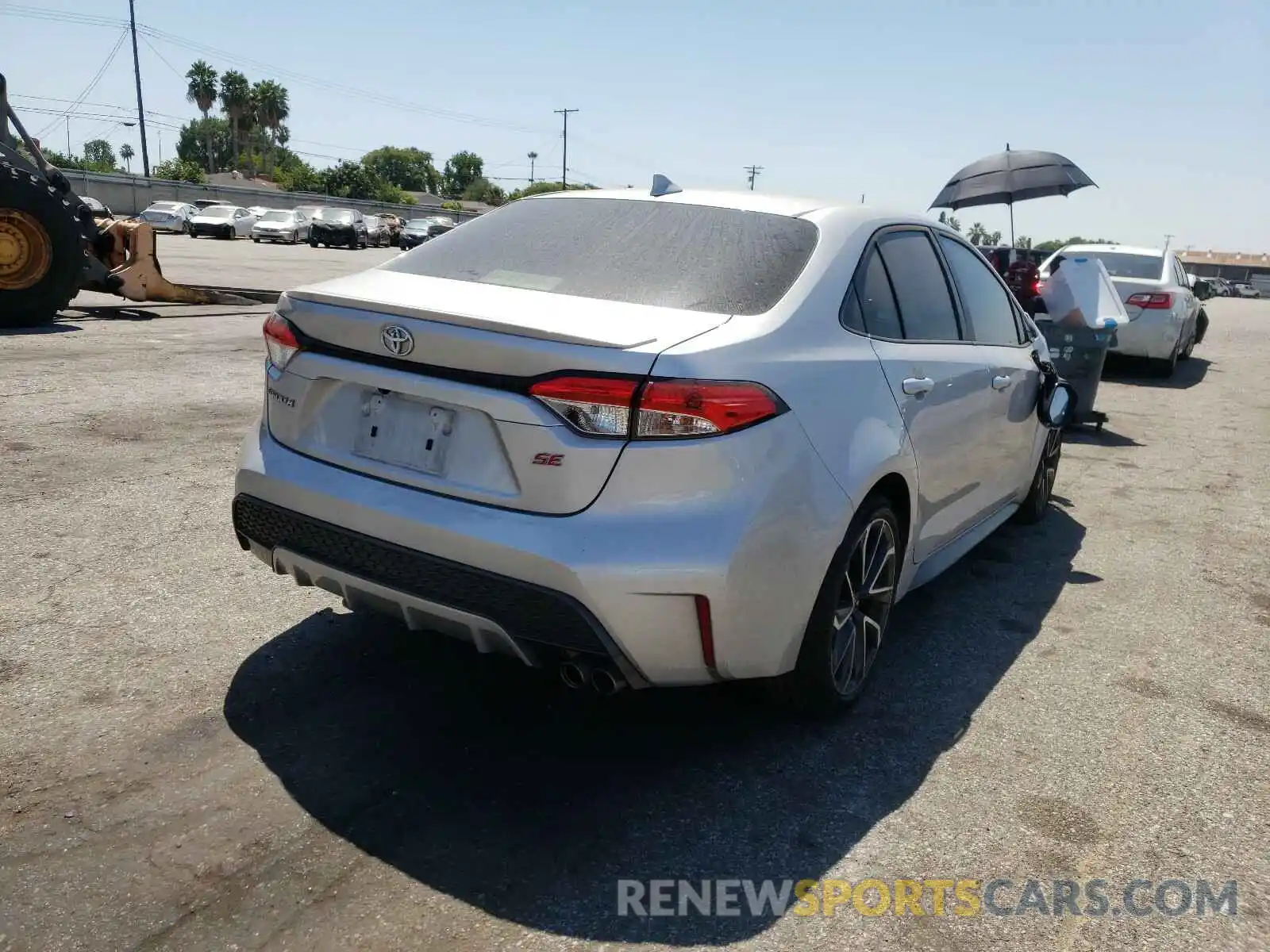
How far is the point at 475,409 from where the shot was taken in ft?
9.54

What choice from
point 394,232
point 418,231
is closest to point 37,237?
point 418,231

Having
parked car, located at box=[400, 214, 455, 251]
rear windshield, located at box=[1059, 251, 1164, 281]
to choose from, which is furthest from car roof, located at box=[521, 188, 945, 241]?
parked car, located at box=[400, 214, 455, 251]

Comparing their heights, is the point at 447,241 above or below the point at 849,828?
above

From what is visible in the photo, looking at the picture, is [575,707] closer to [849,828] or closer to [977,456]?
[849,828]

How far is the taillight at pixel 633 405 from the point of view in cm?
279

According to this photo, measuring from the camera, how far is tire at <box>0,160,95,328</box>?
9961 millimetres

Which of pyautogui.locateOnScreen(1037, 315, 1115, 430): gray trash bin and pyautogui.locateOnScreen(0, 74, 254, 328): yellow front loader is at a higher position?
pyautogui.locateOnScreen(0, 74, 254, 328): yellow front loader

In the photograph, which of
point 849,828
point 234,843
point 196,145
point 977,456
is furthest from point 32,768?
point 196,145

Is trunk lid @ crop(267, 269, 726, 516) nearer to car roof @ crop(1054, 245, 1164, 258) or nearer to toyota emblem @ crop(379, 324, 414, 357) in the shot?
toyota emblem @ crop(379, 324, 414, 357)

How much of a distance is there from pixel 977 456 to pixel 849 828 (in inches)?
82.1

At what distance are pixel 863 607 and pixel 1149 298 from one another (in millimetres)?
11157

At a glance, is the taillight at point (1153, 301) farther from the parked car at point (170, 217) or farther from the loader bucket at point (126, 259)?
the parked car at point (170, 217)

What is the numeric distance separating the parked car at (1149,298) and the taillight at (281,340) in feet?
37.3

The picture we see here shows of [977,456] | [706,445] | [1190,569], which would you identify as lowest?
[1190,569]
